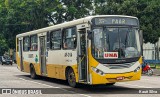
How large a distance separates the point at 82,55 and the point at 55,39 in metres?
3.66

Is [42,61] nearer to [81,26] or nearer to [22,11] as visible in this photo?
[81,26]

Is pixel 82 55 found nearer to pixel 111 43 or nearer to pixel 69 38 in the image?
pixel 111 43

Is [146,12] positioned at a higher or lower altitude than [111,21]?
higher

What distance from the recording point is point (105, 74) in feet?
47.9

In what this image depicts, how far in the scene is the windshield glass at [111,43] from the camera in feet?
47.9

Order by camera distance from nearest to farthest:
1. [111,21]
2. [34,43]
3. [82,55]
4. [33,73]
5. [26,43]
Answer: [111,21] < [82,55] < [34,43] < [33,73] < [26,43]

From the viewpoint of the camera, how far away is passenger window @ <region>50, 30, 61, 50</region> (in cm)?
1830

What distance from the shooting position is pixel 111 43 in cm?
1465

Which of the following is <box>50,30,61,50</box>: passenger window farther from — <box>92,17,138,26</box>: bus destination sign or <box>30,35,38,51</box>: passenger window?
<box>92,17,138,26</box>: bus destination sign

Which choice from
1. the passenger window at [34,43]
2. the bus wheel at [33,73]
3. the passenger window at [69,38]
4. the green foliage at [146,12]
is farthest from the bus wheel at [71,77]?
the green foliage at [146,12]

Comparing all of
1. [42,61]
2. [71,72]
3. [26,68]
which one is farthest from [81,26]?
[26,68]

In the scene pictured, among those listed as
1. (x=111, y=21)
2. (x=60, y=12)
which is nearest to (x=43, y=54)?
(x=111, y=21)

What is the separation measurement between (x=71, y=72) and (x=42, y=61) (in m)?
4.77

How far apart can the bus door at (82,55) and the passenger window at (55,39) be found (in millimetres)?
2572
